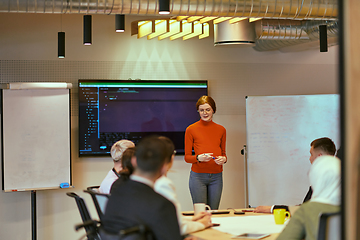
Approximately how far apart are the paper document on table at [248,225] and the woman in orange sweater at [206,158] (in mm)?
1312

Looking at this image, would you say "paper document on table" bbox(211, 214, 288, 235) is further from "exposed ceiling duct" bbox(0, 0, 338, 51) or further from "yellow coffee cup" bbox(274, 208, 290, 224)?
"exposed ceiling duct" bbox(0, 0, 338, 51)

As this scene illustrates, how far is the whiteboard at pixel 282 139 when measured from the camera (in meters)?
4.84

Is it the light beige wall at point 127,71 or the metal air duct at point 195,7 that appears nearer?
the metal air duct at point 195,7

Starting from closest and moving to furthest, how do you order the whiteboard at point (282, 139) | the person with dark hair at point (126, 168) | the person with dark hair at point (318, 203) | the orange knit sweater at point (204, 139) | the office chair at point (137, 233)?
1. the office chair at point (137, 233)
2. the person with dark hair at point (318, 203)
3. the person with dark hair at point (126, 168)
4. the orange knit sweater at point (204, 139)
5. the whiteboard at point (282, 139)

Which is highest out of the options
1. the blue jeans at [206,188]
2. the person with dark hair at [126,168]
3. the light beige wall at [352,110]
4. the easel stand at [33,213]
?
the light beige wall at [352,110]

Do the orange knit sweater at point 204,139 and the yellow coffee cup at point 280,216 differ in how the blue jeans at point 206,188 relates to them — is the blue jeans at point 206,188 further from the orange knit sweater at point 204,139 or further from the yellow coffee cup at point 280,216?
the yellow coffee cup at point 280,216

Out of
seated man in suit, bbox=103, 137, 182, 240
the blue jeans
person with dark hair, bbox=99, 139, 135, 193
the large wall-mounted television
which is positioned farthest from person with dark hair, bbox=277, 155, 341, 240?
the large wall-mounted television

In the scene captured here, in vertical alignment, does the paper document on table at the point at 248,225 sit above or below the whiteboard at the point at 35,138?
below

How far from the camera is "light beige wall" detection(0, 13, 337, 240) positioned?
16.0ft

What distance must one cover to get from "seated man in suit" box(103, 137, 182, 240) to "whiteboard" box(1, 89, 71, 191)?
3013mm

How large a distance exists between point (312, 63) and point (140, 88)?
2493 mm

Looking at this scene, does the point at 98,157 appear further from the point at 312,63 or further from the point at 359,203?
the point at 359,203

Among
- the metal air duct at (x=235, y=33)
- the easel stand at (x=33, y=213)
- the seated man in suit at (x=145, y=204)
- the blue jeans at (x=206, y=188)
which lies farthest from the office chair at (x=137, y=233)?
the easel stand at (x=33, y=213)

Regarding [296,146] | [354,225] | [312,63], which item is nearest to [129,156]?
[354,225]
